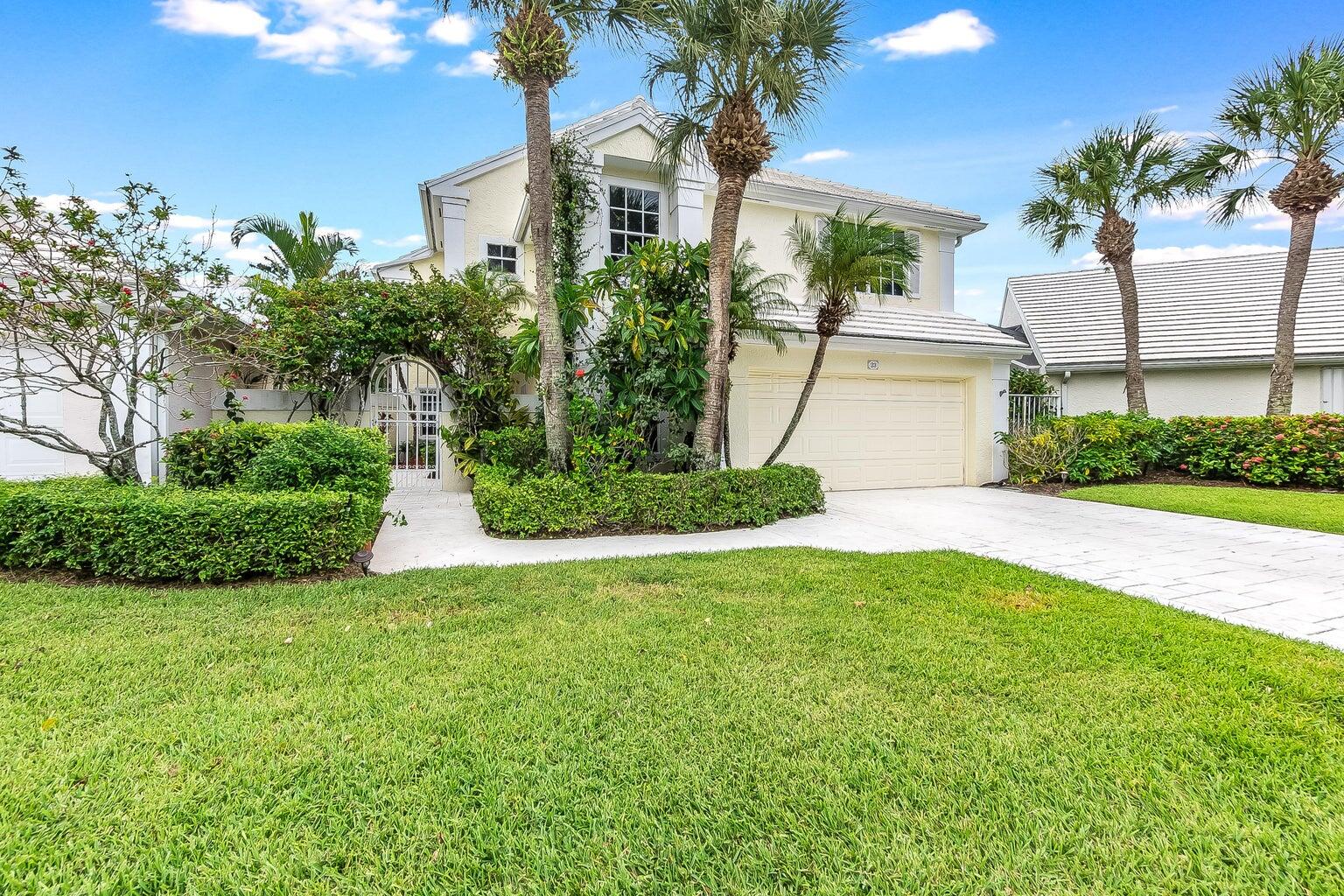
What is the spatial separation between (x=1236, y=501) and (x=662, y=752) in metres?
12.1

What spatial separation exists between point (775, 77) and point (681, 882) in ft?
29.1

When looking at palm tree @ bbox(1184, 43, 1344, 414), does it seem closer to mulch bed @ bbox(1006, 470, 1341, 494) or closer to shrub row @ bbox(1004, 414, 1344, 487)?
shrub row @ bbox(1004, 414, 1344, 487)

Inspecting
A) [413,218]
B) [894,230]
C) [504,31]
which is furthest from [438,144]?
[894,230]

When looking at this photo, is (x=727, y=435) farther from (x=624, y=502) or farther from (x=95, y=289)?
(x=95, y=289)

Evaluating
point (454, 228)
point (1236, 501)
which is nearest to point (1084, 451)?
point (1236, 501)

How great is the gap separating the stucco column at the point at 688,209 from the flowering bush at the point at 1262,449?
11.5 meters

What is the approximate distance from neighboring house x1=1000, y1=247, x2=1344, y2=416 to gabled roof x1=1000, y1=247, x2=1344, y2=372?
3 centimetres

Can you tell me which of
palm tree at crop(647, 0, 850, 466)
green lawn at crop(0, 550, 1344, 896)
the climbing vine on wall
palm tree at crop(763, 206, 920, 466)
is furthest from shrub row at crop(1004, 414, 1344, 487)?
the climbing vine on wall

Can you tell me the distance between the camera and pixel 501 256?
12727 mm

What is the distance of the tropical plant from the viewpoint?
568 centimetres

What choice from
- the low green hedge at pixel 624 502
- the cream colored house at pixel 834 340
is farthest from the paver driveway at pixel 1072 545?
the cream colored house at pixel 834 340

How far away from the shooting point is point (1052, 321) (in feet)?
63.3

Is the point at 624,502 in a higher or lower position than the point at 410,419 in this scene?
lower

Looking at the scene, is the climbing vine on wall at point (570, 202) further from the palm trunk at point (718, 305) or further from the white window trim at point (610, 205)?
the palm trunk at point (718, 305)
